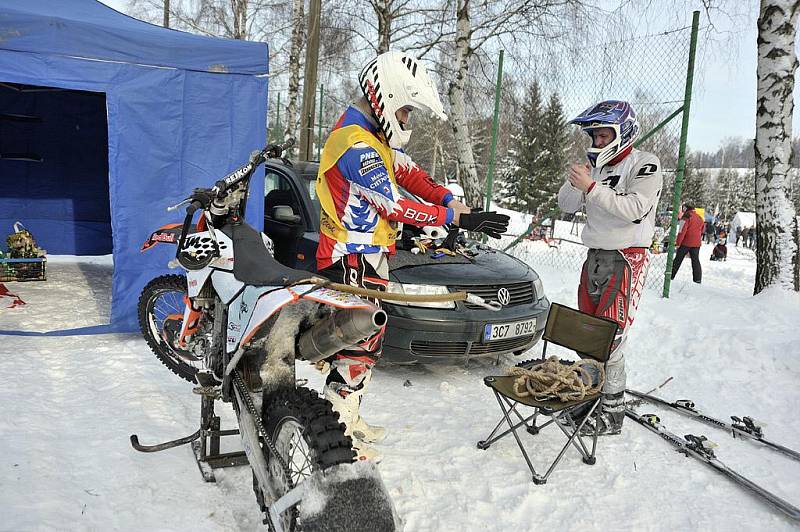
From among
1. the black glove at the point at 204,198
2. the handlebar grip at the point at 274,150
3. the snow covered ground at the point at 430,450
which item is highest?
the handlebar grip at the point at 274,150

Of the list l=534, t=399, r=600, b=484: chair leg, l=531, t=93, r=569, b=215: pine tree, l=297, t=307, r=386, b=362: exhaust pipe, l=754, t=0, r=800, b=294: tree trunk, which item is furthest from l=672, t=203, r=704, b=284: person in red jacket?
l=531, t=93, r=569, b=215: pine tree

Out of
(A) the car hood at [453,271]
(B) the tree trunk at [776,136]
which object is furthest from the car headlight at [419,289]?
(B) the tree trunk at [776,136]

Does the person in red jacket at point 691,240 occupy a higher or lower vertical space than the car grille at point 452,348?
higher

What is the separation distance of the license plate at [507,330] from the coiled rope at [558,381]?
2.17ft

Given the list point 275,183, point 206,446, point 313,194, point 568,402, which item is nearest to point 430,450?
point 568,402

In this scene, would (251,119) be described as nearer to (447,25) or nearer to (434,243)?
(434,243)

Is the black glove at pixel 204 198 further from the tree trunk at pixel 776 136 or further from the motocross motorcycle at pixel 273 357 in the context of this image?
the tree trunk at pixel 776 136

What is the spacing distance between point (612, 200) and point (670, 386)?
2083 mm

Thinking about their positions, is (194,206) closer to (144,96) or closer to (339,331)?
(339,331)

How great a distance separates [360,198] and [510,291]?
1948 millimetres

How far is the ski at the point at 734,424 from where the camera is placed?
11.9 feet

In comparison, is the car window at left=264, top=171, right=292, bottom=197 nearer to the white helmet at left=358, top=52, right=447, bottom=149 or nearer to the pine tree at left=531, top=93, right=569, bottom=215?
the white helmet at left=358, top=52, right=447, bottom=149

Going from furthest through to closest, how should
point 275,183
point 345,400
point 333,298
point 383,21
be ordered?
point 383,21 < point 275,183 < point 345,400 < point 333,298

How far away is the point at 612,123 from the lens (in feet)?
11.4
